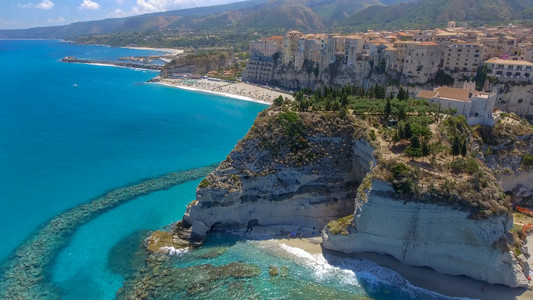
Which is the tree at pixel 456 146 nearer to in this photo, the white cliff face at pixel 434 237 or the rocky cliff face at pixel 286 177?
the white cliff face at pixel 434 237

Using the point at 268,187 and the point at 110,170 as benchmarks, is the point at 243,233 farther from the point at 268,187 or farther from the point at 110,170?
the point at 110,170

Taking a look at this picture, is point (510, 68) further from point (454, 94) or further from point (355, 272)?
point (355, 272)

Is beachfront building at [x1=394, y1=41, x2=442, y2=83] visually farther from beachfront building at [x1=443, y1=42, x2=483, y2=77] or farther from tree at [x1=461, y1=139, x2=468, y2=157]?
tree at [x1=461, y1=139, x2=468, y2=157]

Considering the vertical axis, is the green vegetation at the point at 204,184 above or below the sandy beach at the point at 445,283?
above

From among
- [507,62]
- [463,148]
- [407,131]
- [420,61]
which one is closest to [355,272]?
[407,131]

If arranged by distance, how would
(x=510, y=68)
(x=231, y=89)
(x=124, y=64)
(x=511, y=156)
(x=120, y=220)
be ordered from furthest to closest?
1. (x=124, y=64)
2. (x=231, y=89)
3. (x=510, y=68)
4. (x=511, y=156)
5. (x=120, y=220)

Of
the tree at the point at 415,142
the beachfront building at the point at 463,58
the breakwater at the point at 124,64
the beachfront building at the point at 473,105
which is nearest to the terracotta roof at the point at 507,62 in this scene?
the beachfront building at the point at 463,58

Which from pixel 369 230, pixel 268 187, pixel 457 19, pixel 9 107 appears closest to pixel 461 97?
pixel 369 230
